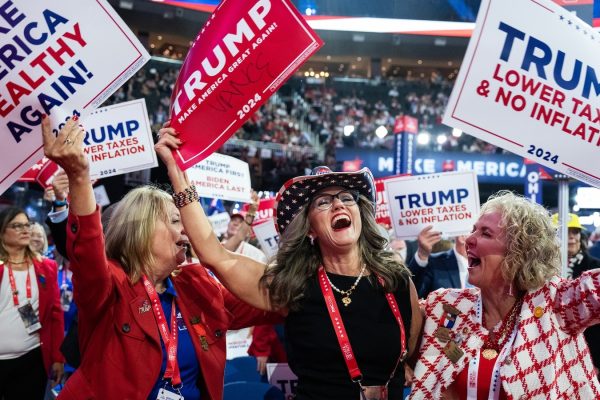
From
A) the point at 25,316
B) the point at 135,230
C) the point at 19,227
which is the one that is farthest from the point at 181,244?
the point at 19,227

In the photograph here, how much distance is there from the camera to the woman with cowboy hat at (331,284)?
2.35 meters

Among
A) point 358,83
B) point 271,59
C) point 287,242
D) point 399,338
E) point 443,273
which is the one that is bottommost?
point 443,273

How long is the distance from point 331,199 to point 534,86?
933 millimetres

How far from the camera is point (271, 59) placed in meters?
2.37

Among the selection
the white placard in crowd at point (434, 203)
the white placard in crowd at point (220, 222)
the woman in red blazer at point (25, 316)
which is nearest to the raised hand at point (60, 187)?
the woman in red blazer at point (25, 316)

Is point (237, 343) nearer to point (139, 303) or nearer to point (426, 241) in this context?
point (426, 241)

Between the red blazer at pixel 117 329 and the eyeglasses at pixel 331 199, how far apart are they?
60 centimetres

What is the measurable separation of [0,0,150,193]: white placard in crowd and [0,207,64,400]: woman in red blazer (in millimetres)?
2511

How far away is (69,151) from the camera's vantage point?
197 cm

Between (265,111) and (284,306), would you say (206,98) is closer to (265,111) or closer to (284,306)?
(284,306)

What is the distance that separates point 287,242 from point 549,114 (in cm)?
118

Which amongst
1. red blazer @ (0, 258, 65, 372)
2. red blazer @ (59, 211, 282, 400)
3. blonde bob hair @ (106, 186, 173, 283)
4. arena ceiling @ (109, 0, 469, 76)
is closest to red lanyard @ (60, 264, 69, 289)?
red blazer @ (0, 258, 65, 372)

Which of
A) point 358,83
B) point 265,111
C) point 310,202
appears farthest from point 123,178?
point 358,83

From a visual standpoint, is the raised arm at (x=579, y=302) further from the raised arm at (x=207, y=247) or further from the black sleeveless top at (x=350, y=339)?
the raised arm at (x=207, y=247)
